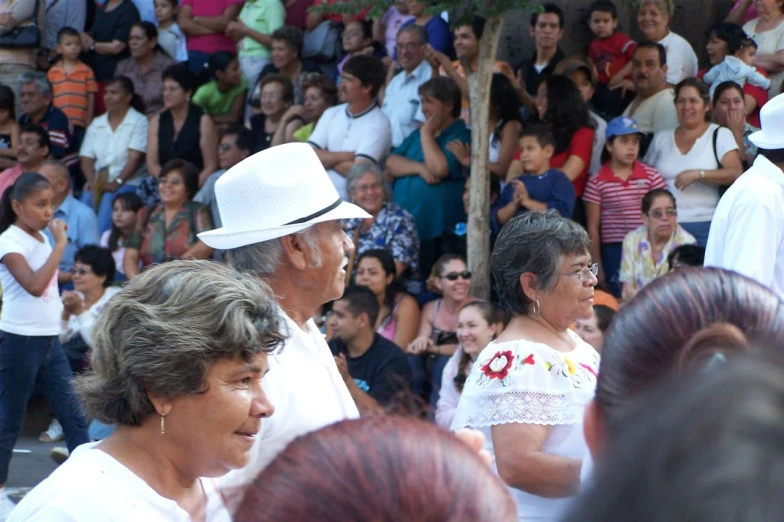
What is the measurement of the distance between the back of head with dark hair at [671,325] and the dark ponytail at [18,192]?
216 inches

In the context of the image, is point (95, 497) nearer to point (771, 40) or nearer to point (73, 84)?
point (771, 40)

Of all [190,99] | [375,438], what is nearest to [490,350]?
[375,438]

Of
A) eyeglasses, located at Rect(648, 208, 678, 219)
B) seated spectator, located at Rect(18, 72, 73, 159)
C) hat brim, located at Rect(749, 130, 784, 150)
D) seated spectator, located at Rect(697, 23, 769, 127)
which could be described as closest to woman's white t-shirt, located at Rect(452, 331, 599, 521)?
hat brim, located at Rect(749, 130, 784, 150)

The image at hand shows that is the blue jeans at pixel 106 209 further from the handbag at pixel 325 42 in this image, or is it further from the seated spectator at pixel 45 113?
the handbag at pixel 325 42

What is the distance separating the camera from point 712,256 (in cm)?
410

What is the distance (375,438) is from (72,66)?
10.3 m

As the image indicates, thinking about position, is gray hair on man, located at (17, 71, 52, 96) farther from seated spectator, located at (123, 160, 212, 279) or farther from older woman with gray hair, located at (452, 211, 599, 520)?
older woman with gray hair, located at (452, 211, 599, 520)

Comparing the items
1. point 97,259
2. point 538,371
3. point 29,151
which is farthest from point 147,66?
point 538,371

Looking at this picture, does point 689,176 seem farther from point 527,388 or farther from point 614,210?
point 527,388

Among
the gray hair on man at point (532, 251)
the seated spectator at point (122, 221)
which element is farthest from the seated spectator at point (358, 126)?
the gray hair on man at point (532, 251)

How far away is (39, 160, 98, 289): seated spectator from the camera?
9.27m

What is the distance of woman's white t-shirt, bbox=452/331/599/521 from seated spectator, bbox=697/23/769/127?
5.20 m

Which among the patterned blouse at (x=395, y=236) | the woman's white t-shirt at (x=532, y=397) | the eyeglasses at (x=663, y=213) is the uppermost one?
the woman's white t-shirt at (x=532, y=397)

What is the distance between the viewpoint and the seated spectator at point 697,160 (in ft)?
23.4
